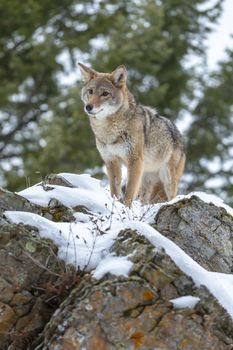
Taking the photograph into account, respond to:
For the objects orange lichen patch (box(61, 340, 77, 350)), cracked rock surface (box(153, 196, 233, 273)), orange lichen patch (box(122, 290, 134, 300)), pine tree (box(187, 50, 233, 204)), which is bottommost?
pine tree (box(187, 50, 233, 204))

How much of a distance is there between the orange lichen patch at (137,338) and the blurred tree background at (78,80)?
16991mm

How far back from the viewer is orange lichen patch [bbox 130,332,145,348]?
614cm

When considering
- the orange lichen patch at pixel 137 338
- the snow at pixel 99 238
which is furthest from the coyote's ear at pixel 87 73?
the orange lichen patch at pixel 137 338

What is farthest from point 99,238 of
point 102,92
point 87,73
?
point 87,73

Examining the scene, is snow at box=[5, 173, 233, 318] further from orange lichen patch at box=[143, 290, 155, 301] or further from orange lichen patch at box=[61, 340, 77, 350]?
orange lichen patch at box=[61, 340, 77, 350]

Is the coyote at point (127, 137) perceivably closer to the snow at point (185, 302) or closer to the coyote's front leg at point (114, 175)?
the coyote's front leg at point (114, 175)

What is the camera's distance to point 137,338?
6156 millimetres

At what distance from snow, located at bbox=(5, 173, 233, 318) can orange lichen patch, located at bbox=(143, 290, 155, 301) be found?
186mm

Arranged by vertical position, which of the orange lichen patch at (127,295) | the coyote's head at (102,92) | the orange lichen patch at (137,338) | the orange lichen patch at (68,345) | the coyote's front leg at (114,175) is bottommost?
the coyote's front leg at (114,175)

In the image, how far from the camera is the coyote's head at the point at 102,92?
10945mm

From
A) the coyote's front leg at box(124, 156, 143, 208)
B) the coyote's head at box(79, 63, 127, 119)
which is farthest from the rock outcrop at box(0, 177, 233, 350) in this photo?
the coyote's head at box(79, 63, 127, 119)

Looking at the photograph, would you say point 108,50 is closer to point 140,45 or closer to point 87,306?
point 140,45

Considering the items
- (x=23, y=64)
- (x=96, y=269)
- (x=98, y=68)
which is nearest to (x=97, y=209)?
(x=96, y=269)

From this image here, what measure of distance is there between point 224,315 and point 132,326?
80cm
